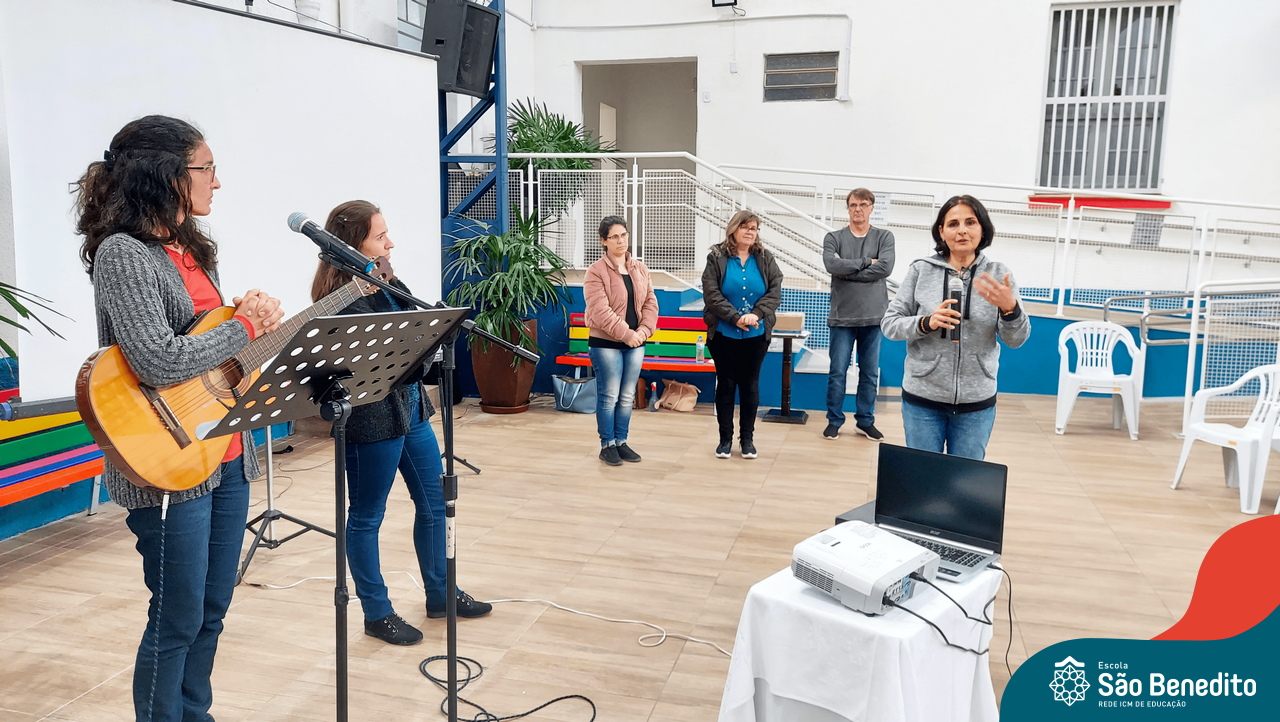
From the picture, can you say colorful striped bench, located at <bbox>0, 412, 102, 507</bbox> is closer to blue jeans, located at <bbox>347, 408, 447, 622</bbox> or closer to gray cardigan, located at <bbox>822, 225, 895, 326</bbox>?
blue jeans, located at <bbox>347, 408, 447, 622</bbox>

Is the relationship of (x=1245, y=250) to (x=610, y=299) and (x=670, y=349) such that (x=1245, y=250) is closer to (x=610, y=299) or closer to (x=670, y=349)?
(x=670, y=349)

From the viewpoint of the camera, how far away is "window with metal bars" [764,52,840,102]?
9.54 m

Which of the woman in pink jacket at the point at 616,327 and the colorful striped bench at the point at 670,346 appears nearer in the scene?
the woman in pink jacket at the point at 616,327

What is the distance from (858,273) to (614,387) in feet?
5.81

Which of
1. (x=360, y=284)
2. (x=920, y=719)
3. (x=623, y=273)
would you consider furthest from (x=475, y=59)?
(x=920, y=719)

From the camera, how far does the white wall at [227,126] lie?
3104 millimetres

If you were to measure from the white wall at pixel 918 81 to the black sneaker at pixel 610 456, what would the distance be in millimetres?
5327

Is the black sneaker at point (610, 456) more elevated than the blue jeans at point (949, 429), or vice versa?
the blue jeans at point (949, 429)

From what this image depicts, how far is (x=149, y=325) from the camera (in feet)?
6.09

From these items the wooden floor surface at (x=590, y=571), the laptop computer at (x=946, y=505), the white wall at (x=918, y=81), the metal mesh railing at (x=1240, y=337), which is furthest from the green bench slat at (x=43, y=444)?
the white wall at (x=918, y=81)

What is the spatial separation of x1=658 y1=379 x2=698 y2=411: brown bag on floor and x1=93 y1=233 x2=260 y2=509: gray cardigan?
5.07 metres

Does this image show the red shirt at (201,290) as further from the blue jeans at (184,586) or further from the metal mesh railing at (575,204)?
the metal mesh railing at (575,204)

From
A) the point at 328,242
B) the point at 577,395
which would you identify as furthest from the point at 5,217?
the point at 577,395

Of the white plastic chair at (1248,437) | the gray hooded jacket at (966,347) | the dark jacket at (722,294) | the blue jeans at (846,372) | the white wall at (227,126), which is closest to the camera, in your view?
the gray hooded jacket at (966,347)
